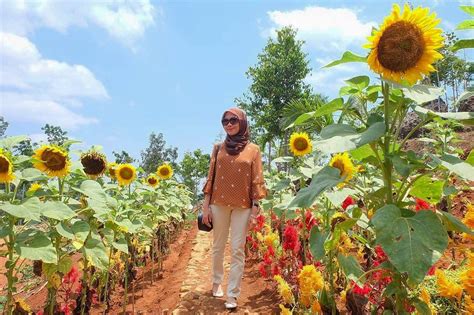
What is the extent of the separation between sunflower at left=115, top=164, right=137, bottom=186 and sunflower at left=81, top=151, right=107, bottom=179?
93 centimetres

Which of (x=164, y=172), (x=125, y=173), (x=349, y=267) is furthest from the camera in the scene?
(x=164, y=172)

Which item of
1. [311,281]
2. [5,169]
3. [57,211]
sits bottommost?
[311,281]

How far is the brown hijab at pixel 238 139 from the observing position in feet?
12.8

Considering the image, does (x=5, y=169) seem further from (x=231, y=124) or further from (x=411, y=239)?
(x=231, y=124)

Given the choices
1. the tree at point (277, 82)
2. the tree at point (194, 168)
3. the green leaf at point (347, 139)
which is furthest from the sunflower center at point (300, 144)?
the tree at point (194, 168)

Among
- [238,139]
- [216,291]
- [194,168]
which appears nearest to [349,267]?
[238,139]

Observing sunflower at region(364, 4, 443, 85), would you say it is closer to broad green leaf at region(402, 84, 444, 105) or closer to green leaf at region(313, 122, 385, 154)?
broad green leaf at region(402, 84, 444, 105)

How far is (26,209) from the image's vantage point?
2.02 metres

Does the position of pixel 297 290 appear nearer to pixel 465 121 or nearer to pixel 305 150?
pixel 305 150

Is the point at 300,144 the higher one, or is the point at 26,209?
the point at 300,144

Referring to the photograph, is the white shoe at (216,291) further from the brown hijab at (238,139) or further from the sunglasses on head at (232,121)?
the sunglasses on head at (232,121)

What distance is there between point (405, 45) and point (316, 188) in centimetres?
67

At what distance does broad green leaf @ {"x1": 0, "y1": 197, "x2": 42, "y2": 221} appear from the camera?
194 cm

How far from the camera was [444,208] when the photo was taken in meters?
5.32
